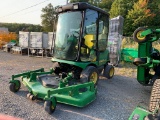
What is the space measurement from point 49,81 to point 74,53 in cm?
106

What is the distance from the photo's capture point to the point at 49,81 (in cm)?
472

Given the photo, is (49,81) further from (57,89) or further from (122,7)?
(122,7)

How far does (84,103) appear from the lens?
3.93m

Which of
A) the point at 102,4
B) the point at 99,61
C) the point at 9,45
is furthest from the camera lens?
the point at 102,4

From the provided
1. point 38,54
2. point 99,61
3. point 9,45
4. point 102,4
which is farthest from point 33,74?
point 102,4

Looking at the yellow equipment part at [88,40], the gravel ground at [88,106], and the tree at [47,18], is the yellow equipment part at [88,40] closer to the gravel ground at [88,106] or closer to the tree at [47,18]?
the gravel ground at [88,106]

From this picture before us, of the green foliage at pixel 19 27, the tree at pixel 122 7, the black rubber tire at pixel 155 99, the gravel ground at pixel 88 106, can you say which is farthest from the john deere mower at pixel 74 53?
the green foliage at pixel 19 27

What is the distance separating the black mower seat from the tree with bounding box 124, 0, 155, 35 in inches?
852

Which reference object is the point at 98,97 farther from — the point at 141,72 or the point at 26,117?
the point at 26,117

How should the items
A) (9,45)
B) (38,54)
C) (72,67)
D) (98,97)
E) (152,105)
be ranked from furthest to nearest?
(9,45)
(38,54)
(72,67)
(98,97)
(152,105)

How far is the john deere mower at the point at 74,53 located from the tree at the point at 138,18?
20.4m

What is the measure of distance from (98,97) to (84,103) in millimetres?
1059

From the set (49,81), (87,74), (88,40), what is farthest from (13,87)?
(88,40)

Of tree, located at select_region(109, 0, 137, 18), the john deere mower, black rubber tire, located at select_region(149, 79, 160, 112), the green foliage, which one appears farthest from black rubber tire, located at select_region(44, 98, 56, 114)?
the green foliage
